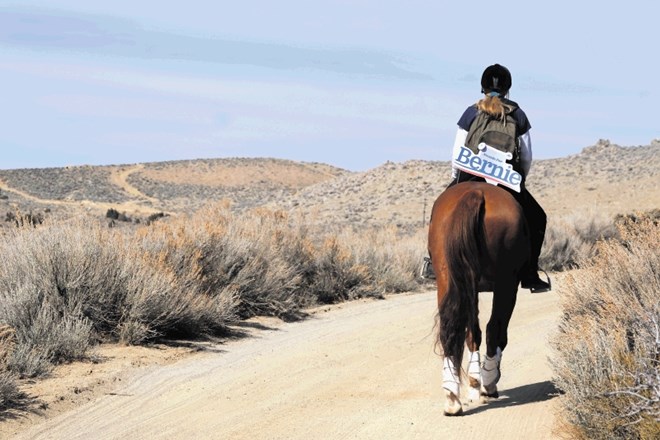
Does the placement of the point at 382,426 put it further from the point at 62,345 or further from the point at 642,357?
the point at 62,345

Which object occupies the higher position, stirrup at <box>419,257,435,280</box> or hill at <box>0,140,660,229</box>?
stirrup at <box>419,257,435,280</box>

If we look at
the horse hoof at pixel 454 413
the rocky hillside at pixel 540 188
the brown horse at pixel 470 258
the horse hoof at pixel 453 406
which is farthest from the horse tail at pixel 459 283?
the rocky hillside at pixel 540 188

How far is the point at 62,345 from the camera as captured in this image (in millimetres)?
10312

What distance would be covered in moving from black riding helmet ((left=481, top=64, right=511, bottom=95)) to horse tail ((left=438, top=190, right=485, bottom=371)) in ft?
5.59

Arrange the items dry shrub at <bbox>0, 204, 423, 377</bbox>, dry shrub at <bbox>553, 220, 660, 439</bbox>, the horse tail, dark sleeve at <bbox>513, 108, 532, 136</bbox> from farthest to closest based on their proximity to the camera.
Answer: dry shrub at <bbox>0, 204, 423, 377</bbox>
dark sleeve at <bbox>513, 108, 532, 136</bbox>
the horse tail
dry shrub at <bbox>553, 220, 660, 439</bbox>

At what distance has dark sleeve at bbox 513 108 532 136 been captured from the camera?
8.77m

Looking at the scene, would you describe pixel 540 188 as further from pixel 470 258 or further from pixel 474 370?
pixel 470 258

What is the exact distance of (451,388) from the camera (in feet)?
25.7

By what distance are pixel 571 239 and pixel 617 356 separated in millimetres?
18150

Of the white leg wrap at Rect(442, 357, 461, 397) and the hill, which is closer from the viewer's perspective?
the white leg wrap at Rect(442, 357, 461, 397)

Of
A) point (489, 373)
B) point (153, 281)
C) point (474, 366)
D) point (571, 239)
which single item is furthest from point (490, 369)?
point (571, 239)

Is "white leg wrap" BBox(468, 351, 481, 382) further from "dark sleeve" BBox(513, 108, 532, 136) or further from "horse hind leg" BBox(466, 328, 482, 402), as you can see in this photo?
"dark sleeve" BBox(513, 108, 532, 136)

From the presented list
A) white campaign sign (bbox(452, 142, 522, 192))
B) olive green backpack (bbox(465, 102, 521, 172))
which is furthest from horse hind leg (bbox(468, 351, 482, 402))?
olive green backpack (bbox(465, 102, 521, 172))

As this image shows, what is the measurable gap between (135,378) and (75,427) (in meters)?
1.79
